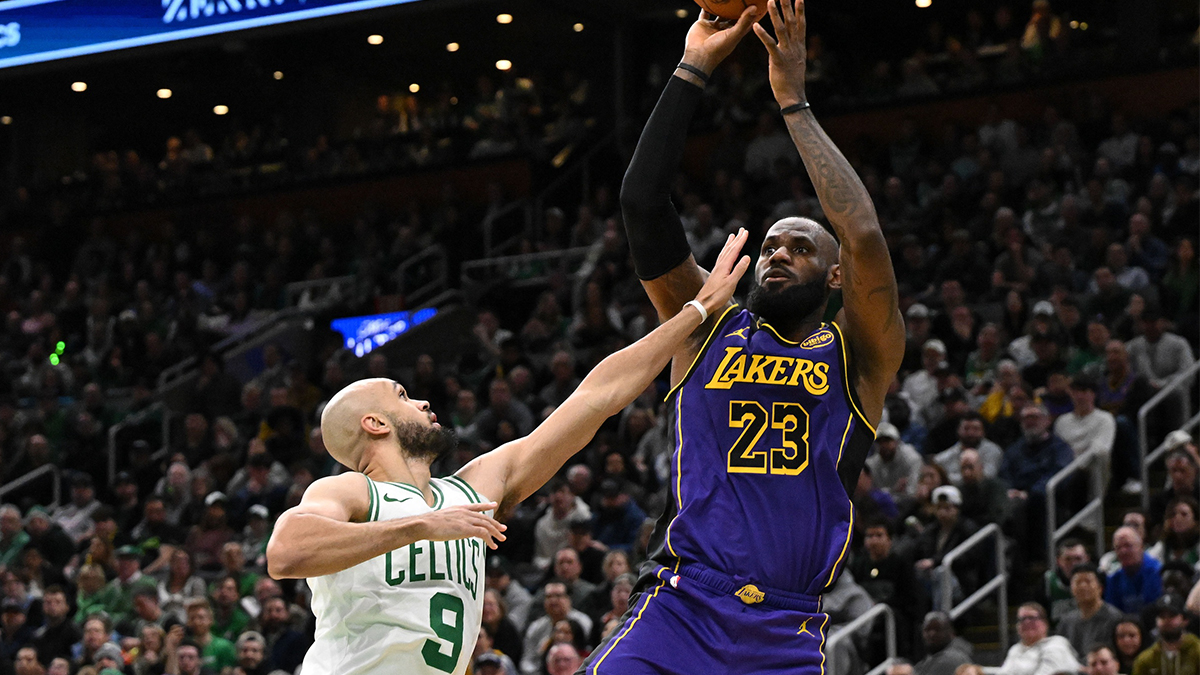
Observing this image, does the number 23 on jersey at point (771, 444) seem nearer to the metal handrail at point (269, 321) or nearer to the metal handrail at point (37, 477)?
the metal handrail at point (37, 477)

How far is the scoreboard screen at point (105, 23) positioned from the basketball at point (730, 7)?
10.5 meters

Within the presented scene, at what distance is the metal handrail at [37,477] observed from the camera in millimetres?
17609

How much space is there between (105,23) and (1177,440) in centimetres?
1104

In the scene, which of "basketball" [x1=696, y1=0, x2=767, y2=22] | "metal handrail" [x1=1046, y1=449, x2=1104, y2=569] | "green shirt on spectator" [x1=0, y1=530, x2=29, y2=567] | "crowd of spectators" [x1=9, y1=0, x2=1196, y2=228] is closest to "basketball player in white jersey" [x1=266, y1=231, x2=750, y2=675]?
"basketball" [x1=696, y1=0, x2=767, y2=22]

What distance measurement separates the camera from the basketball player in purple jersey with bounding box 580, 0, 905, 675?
15.4ft

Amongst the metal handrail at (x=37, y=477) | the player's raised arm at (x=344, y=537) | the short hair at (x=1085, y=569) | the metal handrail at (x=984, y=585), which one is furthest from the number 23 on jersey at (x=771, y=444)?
the metal handrail at (x=37, y=477)

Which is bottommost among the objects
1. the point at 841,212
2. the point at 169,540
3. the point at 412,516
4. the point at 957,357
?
the point at 169,540

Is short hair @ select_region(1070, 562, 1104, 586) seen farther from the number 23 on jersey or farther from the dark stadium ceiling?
the dark stadium ceiling

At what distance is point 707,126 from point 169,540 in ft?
27.7

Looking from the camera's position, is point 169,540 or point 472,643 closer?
point 472,643

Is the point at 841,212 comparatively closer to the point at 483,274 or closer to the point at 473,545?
the point at 473,545

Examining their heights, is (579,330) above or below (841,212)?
below

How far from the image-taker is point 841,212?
4934 mm

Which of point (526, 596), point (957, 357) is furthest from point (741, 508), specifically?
point (957, 357)
